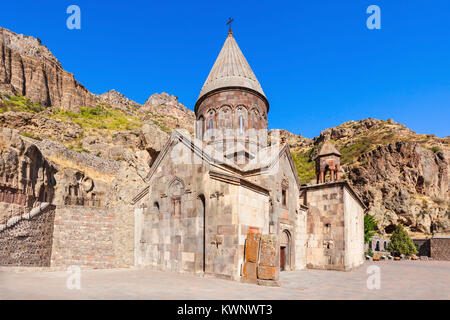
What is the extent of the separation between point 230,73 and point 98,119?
1614 inches

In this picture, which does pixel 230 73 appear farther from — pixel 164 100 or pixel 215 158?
pixel 164 100

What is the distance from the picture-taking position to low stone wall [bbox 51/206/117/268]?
14.2 m

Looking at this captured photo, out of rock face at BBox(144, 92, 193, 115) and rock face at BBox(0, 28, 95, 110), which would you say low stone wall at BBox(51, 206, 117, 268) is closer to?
rock face at BBox(0, 28, 95, 110)

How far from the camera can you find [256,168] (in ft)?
39.8

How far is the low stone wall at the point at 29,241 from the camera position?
11578mm

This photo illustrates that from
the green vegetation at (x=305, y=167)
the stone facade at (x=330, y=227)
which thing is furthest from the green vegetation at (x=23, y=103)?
the green vegetation at (x=305, y=167)

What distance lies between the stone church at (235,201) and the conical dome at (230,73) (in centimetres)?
6

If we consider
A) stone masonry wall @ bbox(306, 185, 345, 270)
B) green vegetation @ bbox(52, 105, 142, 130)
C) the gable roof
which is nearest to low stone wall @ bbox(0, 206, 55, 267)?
the gable roof

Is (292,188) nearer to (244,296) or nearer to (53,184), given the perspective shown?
(244,296)

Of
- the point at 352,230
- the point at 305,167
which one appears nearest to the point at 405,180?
the point at 305,167

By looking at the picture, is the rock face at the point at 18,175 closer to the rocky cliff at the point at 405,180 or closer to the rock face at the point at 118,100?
the rocky cliff at the point at 405,180

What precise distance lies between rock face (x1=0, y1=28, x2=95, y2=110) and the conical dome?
143 ft
